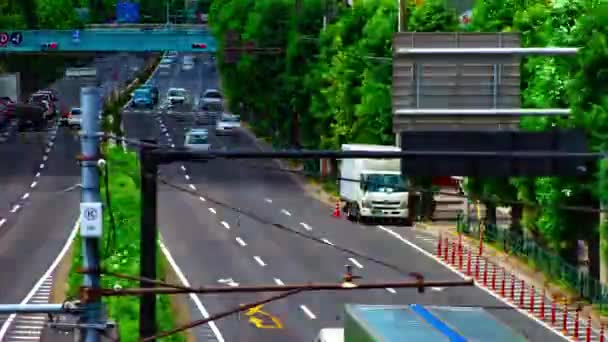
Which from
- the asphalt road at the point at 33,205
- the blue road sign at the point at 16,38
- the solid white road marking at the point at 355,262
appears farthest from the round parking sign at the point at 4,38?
the solid white road marking at the point at 355,262

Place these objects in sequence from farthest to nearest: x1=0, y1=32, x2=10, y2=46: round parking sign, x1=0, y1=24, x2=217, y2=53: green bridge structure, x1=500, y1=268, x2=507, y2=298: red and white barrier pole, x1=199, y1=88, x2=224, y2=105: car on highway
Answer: x1=199, y1=88, x2=224, y2=105: car on highway < x1=0, y1=24, x2=217, y2=53: green bridge structure < x1=0, y1=32, x2=10, y2=46: round parking sign < x1=500, y1=268, x2=507, y2=298: red and white barrier pole

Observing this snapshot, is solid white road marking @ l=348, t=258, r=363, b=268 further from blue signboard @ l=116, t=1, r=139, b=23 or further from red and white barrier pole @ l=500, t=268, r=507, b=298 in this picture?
blue signboard @ l=116, t=1, r=139, b=23

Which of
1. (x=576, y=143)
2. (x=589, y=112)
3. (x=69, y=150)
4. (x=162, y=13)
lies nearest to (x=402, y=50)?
(x=576, y=143)

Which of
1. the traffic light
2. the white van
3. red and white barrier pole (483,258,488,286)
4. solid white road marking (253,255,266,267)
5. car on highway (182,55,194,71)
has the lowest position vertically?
car on highway (182,55,194,71)

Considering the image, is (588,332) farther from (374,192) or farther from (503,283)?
(374,192)

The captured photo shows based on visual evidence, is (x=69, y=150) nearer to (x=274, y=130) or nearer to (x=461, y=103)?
(x=274, y=130)

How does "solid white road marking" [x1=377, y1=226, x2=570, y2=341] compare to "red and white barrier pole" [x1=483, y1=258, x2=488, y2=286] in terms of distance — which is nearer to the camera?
"solid white road marking" [x1=377, y1=226, x2=570, y2=341]

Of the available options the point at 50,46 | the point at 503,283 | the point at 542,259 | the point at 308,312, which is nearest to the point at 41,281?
the point at 308,312

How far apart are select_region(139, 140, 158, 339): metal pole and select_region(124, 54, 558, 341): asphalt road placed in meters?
14.2

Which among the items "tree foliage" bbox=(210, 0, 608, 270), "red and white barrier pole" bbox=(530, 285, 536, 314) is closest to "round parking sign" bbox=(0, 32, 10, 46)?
"tree foliage" bbox=(210, 0, 608, 270)

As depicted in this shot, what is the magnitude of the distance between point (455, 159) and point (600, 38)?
23043 millimetres

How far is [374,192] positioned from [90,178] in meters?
49.6

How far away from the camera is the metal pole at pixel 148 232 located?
51.9 feet

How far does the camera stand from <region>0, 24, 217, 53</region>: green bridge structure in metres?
99.8
